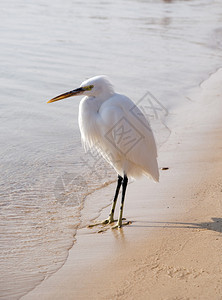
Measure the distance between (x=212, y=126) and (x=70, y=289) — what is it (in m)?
4.27

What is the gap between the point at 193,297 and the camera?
3039mm

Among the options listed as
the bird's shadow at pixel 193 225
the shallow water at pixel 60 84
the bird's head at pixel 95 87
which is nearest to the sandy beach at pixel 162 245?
the bird's shadow at pixel 193 225

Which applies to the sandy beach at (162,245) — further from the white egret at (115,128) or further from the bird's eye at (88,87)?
the bird's eye at (88,87)

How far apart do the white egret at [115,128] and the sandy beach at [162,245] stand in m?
0.30

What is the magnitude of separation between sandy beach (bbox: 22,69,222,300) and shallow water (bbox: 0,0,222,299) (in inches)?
10.0

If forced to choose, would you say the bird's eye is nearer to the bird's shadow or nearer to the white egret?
the white egret

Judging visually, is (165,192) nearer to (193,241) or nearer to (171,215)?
(171,215)

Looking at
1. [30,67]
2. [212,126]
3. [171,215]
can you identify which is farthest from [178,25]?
[171,215]

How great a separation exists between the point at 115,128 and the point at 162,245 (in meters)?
1.22

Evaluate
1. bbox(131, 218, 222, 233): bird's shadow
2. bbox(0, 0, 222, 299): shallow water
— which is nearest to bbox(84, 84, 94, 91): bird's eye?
bbox(0, 0, 222, 299): shallow water

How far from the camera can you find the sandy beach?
322cm

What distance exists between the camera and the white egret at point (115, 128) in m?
→ 4.52

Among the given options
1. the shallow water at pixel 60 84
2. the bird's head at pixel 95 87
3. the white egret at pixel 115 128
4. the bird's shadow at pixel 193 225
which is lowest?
the shallow water at pixel 60 84

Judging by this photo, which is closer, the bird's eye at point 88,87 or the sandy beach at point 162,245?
the sandy beach at point 162,245
